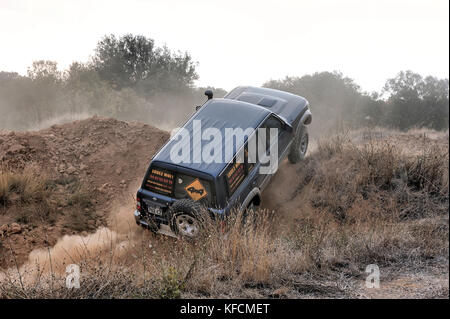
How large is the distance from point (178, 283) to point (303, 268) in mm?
1498

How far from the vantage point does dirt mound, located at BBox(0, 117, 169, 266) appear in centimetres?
648

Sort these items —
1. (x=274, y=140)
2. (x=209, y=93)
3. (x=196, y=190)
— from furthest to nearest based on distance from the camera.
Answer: (x=209, y=93), (x=274, y=140), (x=196, y=190)

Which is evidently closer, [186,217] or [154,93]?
[186,217]

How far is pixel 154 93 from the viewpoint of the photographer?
19922 mm

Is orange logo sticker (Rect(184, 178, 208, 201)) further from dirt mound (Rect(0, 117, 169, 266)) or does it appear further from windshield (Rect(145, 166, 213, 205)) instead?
dirt mound (Rect(0, 117, 169, 266))

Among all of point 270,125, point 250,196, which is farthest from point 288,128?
point 250,196

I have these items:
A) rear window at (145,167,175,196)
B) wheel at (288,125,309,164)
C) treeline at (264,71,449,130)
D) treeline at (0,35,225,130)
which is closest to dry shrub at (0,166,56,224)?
rear window at (145,167,175,196)

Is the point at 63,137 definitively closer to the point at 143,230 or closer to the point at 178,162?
the point at 143,230

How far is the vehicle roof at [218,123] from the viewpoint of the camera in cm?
571

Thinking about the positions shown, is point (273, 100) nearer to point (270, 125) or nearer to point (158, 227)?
point (270, 125)

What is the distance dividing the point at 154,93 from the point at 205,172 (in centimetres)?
1519

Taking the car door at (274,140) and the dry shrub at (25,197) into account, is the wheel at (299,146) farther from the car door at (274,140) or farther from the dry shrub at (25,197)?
the dry shrub at (25,197)

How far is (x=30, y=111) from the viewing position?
17.7 metres

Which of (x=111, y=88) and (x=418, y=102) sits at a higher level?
(x=111, y=88)
